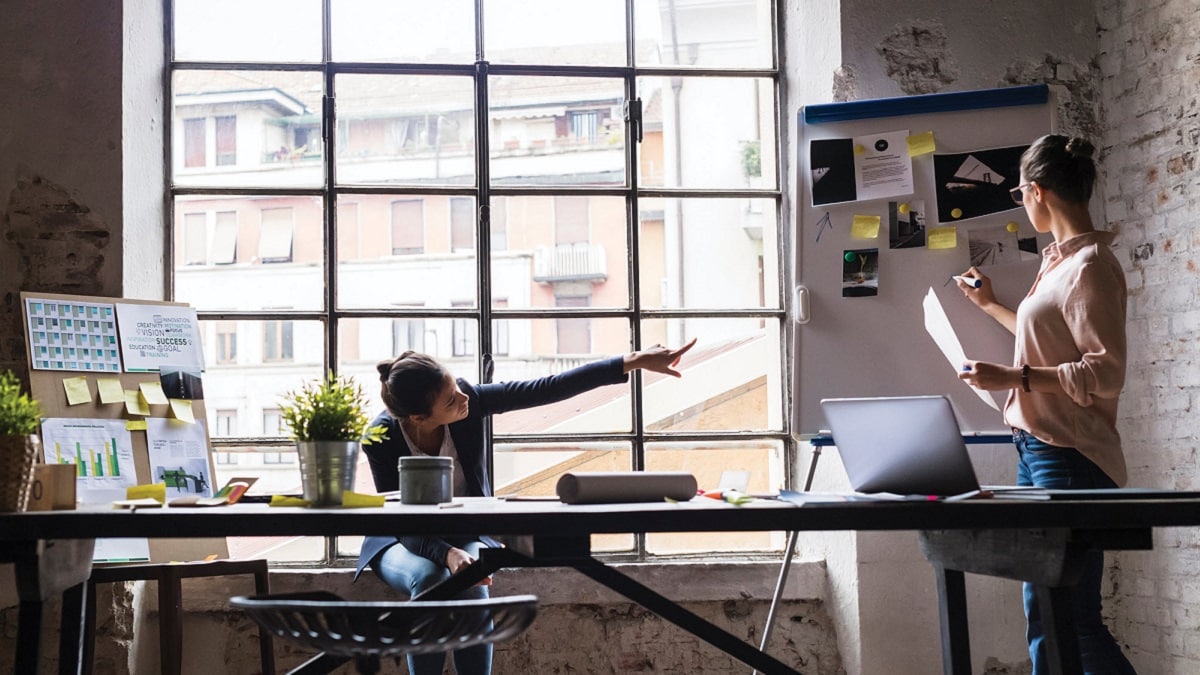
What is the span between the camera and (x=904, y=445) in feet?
6.88

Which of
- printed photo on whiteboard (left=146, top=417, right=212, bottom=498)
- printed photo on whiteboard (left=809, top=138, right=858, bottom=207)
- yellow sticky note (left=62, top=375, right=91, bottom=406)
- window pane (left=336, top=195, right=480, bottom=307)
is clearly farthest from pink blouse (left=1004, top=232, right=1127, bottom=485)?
yellow sticky note (left=62, top=375, right=91, bottom=406)

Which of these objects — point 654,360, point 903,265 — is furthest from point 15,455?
point 903,265

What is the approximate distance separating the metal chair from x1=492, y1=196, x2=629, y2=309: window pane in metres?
2.28

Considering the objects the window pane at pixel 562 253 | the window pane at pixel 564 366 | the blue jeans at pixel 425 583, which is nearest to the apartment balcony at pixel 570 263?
the window pane at pixel 562 253

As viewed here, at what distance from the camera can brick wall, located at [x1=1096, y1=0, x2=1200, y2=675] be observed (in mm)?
3369

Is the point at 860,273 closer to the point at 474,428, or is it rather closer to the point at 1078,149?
the point at 1078,149

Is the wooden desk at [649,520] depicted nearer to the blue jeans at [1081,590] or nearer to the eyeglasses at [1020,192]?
the blue jeans at [1081,590]

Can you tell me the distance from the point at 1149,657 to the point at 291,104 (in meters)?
3.43

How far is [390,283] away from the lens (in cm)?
391

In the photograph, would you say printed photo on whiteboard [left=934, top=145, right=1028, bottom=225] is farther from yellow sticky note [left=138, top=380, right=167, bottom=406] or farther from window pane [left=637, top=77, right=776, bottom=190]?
yellow sticky note [left=138, top=380, right=167, bottom=406]

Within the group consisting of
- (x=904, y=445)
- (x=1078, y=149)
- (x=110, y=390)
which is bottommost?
(x=904, y=445)

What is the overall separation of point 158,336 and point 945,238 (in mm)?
2458

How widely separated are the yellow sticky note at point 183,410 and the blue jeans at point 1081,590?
2.43m

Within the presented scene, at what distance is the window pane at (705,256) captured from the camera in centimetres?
400
